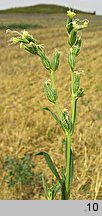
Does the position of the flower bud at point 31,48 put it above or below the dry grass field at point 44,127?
above

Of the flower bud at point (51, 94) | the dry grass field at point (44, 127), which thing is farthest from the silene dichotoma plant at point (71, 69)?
the dry grass field at point (44, 127)

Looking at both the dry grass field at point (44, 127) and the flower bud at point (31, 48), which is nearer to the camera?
the flower bud at point (31, 48)

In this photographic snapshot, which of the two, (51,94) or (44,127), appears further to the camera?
(44,127)

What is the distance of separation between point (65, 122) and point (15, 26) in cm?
3023

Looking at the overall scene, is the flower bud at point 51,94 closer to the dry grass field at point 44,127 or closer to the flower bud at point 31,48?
the flower bud at point 31,48

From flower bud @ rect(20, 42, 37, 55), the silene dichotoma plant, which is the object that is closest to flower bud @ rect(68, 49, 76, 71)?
the silene dichotoma plant

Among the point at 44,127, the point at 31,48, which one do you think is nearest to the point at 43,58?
the point at 31,48

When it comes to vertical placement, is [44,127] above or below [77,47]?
below

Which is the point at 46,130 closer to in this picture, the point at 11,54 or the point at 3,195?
the point at 3,195

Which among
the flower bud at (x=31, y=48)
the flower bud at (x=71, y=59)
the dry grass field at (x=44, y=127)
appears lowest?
the dry grass field at (x=44, y=127)

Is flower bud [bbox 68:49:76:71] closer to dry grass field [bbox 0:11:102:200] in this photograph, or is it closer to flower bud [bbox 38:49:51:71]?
flower bud [bbox 38:49:51:71]

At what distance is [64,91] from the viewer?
28.1 feet

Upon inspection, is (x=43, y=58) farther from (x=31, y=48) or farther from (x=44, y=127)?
(x=44, y=127)

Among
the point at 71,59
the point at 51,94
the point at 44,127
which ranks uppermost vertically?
the point at 71,59
